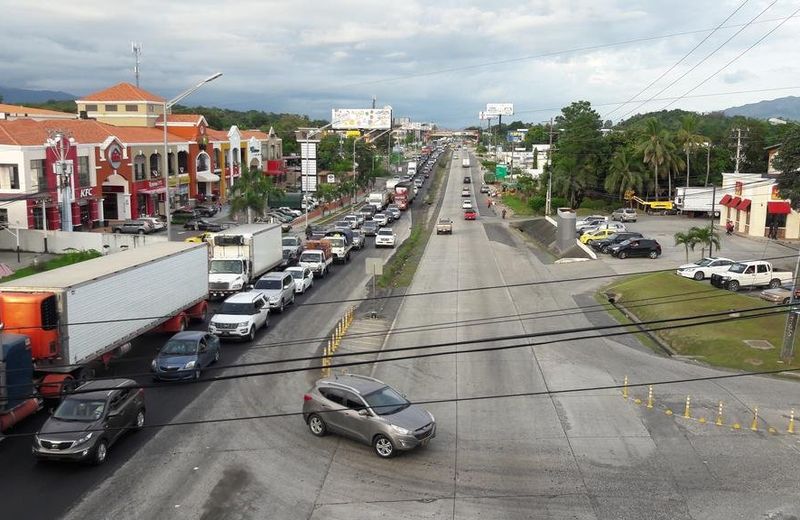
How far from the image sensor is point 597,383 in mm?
22734

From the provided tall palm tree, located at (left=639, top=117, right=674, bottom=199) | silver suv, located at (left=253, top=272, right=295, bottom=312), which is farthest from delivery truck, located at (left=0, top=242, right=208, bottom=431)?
tall palm tree, located at (left=639, top=117, right=674, bottom=199)

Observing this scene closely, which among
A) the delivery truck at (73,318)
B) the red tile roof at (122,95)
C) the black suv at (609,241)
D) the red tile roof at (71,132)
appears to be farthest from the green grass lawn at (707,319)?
the red tile roof at (122,95)

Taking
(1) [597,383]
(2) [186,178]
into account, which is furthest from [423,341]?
(2) [186,178]

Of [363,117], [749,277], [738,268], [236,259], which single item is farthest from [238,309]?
[363,117]

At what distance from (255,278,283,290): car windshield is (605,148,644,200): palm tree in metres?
58.8

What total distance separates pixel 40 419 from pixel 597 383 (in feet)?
52.9

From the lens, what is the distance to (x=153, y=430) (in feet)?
59.9

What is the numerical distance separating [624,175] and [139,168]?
52.0 metres

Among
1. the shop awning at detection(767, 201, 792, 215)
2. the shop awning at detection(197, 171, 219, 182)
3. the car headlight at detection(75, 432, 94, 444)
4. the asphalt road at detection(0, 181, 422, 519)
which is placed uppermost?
the shop awning at detection(197, 171, 219, 182)

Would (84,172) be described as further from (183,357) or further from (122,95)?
(183,357)

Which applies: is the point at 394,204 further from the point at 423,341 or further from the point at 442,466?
the point at 442,466

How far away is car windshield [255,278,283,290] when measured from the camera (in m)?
32.0

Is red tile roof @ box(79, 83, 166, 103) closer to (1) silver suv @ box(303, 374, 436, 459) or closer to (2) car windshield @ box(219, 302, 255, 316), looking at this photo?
(2) car windshield @ box(219, 302, 255, 316)

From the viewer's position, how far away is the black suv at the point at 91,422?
15484 millimetres
